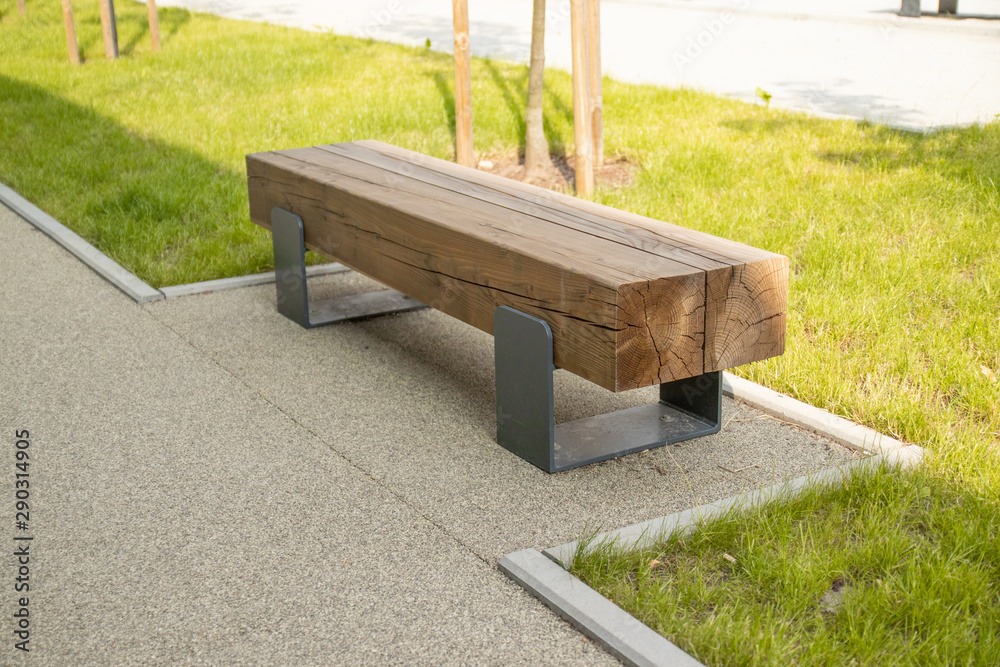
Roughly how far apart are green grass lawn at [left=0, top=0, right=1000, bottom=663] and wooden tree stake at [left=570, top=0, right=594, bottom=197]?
0.21 meters

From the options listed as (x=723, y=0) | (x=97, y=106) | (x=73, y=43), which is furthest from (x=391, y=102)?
(x=723, y=0)

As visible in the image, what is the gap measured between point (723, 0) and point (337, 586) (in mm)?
17058

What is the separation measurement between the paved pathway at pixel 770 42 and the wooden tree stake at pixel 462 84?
317cm

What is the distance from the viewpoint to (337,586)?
9.22ft

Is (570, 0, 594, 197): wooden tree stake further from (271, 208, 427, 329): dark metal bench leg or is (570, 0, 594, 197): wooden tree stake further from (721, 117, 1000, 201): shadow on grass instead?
(271, 208, 427, 329): dark metal bench leg

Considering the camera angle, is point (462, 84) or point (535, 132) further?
point (535, 132)

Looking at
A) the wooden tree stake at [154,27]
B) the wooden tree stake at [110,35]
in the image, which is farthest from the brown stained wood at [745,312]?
the wooden tree stake at [154,27]

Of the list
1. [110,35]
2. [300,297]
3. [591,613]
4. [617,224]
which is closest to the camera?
[591,613]

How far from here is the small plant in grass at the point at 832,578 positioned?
2475mm

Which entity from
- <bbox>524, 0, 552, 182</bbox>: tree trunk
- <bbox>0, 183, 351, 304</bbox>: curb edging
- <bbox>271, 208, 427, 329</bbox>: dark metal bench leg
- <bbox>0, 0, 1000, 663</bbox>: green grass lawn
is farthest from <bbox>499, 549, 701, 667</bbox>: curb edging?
<bbox>524, 0, 552, 182</bbox>: tree trunk

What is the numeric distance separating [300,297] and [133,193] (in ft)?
7.92

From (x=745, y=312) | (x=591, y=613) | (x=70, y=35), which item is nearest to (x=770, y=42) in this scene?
(x=70, y=35)

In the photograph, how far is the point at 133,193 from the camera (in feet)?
21.9

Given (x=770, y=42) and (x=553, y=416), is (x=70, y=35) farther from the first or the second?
(x=553, y=416)
